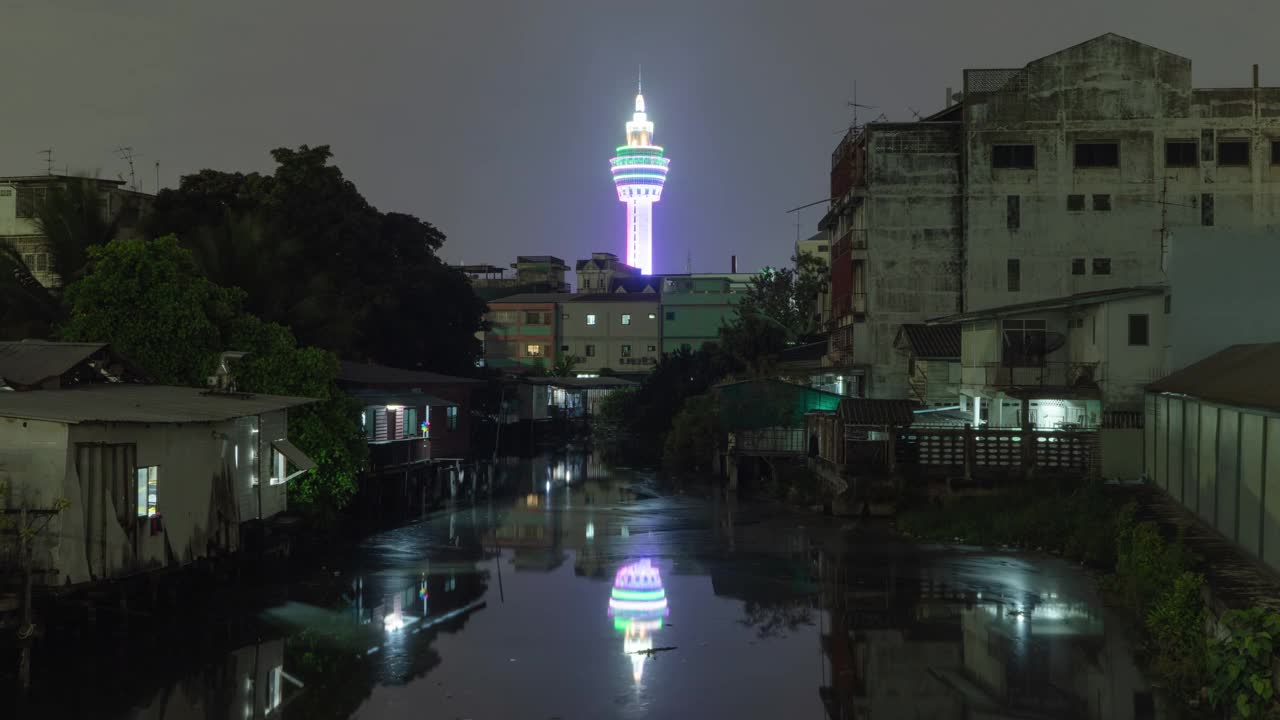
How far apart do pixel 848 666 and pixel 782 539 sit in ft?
47.7

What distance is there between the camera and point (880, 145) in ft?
173

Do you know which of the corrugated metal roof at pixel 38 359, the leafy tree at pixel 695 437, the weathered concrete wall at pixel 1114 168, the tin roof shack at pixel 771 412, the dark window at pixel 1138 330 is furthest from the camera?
the leafy tree at pixel 695 437

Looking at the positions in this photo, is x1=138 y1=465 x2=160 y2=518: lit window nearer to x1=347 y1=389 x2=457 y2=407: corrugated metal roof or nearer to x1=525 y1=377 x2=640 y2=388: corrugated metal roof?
x1=347 y1=389 x2=457 y2=407: corrugated metal roof

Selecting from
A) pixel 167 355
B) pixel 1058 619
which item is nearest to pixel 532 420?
pixel 167 355

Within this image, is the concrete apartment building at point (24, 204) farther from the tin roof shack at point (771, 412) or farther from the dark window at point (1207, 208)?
the dark window at point (1207, 208)

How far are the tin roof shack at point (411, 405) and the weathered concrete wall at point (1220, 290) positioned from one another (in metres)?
25.6

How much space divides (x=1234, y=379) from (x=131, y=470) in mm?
20415

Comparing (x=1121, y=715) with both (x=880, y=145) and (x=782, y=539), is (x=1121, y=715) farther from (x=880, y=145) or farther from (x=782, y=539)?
(x=880, y=145)

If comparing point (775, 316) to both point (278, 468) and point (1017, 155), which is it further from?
point (278, 468)

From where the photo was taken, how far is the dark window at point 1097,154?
167 ft

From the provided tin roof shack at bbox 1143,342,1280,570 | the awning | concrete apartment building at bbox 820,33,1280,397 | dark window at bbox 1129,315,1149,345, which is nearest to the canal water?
the awning

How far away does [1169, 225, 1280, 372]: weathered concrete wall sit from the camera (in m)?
31.7

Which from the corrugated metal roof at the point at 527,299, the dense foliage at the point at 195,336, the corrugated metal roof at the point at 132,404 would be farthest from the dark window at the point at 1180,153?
the corrugated metal roof at the point at 527,299

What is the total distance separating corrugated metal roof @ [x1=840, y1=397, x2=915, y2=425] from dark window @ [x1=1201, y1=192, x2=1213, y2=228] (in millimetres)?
16928
